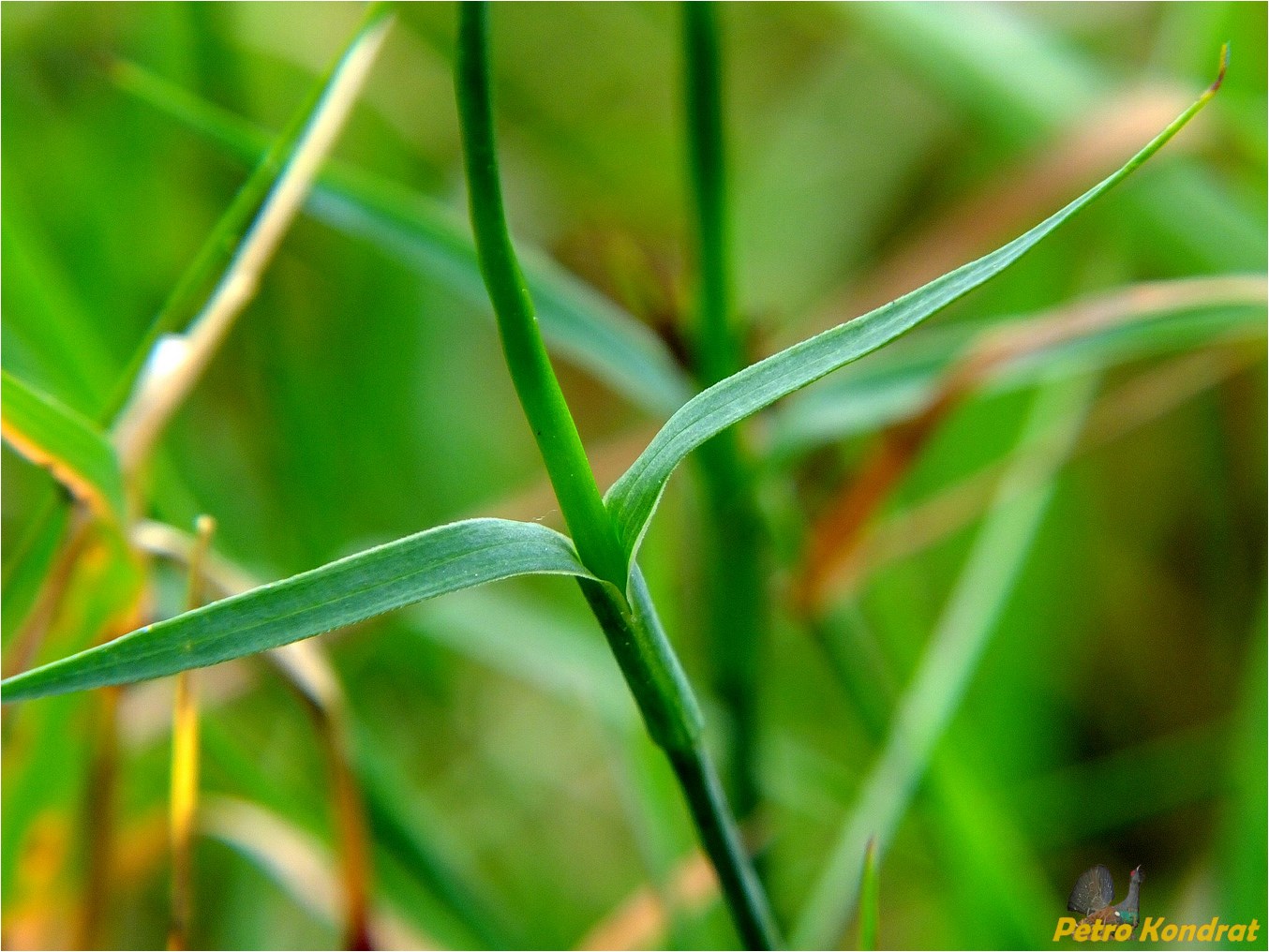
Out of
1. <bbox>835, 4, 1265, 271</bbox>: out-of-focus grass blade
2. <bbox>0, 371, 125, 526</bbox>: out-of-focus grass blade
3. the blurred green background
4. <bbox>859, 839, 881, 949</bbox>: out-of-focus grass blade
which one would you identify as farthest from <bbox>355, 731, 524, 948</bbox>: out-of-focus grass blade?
<bbox>835, 4, 1265, 271</bbox>: out-of-focus grass blade


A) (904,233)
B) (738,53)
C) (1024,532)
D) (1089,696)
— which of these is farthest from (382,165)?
(1089,696)

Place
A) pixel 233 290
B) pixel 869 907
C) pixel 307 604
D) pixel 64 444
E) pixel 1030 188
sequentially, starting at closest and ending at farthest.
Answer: pixel 307 604 < pixel 869 907 < pixel 64 444 < pixel 233 290 < pixel 1030 188

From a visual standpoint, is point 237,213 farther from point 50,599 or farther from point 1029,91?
point 1029,91

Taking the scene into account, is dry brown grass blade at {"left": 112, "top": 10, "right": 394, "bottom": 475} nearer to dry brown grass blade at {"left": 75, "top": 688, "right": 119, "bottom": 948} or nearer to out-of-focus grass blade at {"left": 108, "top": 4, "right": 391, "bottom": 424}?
out-of-focus grass blade at {"left": 108, "top": 4, "right": 391, "bottom": 424}

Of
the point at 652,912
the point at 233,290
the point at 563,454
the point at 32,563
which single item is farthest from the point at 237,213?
the point at 652,912

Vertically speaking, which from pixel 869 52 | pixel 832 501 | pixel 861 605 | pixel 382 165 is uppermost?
pixel 869 52

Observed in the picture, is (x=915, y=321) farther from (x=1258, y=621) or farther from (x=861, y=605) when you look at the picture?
(x=861, y=605)

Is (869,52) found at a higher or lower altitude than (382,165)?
higher
